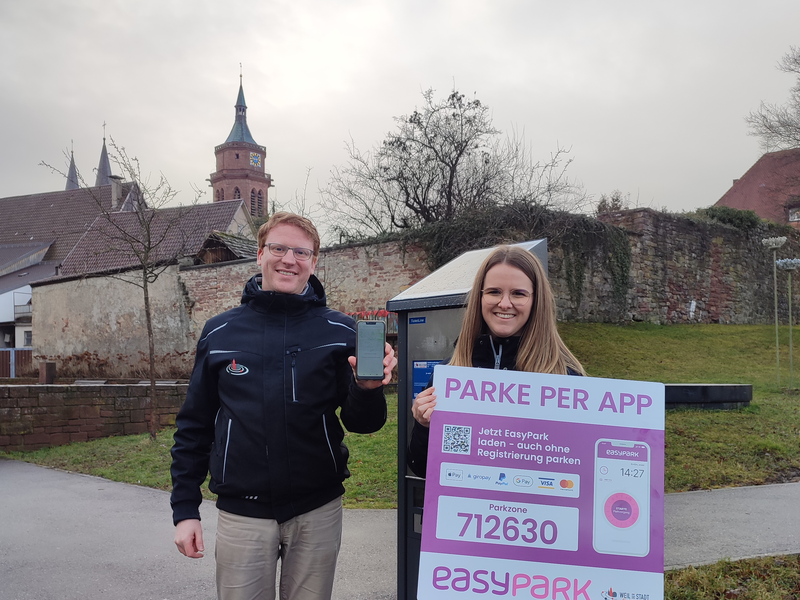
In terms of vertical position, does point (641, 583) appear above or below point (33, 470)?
above

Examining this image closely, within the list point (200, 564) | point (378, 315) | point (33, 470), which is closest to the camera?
point (200, 564)

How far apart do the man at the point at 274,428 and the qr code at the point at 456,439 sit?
0.33m

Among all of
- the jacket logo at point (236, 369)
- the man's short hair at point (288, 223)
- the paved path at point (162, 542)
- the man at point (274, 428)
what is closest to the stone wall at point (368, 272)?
the paved path at point (162, 542)

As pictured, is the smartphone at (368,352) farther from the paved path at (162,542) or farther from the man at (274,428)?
the paved path at (162,542)

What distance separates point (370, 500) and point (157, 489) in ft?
8.67

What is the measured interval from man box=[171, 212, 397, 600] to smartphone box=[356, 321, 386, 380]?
2.9 inches

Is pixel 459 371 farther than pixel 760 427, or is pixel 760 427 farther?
pixel 760 427

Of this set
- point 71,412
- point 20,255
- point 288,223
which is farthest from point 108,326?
point 20,255

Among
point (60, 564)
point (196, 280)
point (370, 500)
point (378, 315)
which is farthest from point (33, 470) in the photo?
point (196, 280)

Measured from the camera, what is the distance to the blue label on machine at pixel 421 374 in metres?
3.21

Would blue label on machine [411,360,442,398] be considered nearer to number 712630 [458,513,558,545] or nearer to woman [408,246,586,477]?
woman [408,246,586,477]

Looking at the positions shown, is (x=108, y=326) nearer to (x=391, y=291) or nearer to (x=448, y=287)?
(x=391, y=291)

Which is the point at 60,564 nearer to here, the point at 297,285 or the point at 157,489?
the point at 157,489

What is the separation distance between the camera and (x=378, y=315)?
1672cm
